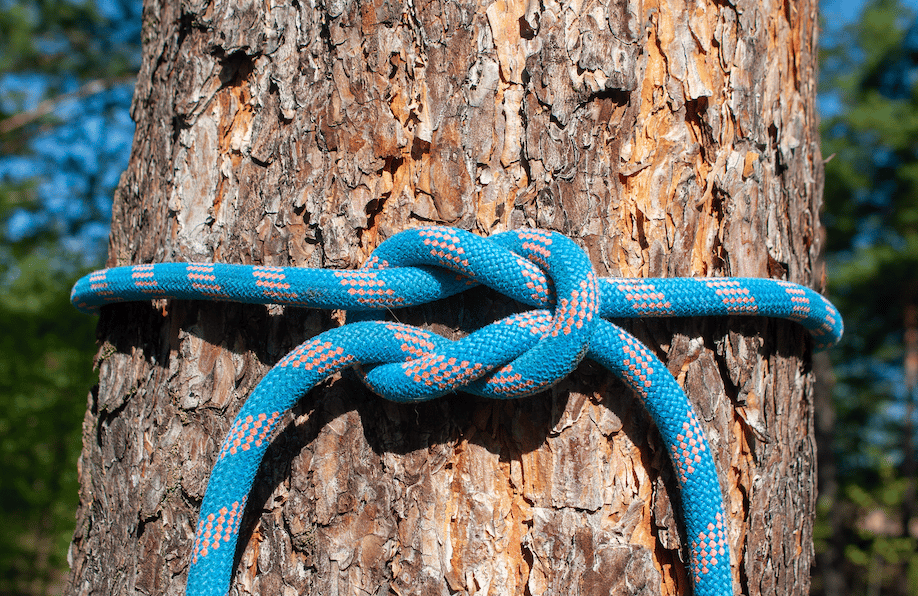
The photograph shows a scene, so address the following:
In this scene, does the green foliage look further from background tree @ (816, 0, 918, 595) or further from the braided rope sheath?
background tree @ (816, 0, 918, 595)

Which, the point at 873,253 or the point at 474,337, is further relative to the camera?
the point at 873,253

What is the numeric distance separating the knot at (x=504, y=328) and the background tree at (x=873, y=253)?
7.00 metres

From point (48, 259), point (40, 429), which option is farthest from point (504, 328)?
point (48, 259)

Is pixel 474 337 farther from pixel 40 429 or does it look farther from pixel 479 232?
pixel 40 429

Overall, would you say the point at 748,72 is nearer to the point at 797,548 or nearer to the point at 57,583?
the point at 797,548

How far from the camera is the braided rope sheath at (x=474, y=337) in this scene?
0.78m

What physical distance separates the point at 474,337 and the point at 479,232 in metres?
0.16

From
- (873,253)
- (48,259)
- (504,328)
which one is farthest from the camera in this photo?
(873,253)

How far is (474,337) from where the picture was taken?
79 cm

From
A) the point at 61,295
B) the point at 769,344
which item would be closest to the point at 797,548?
the point at 769,344

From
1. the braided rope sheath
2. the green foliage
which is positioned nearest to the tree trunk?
the braided rope sheath

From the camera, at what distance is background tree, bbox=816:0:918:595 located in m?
6.94

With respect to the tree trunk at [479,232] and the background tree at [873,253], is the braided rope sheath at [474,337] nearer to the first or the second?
the tree trunk at [479,232]

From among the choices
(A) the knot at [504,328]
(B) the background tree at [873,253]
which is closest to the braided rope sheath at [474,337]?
(A) the knot at [504,328]
